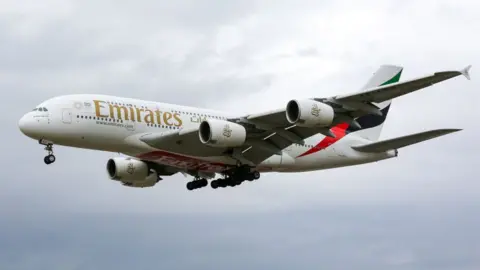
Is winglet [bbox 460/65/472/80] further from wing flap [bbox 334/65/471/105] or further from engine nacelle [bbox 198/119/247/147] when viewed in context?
engine nacelle [bbox 198/119/247/147]

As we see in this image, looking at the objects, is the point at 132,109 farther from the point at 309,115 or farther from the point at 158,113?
the point at 309,115

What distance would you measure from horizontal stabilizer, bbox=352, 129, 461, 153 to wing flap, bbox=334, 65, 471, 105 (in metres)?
4.26

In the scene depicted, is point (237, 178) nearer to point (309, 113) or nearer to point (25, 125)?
point (309, 113)

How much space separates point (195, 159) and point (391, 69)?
47.4 feet

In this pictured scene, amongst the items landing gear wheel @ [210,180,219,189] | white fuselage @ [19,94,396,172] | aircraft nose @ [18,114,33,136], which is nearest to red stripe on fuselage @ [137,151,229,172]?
white fuselage @ [19,94,396,172]

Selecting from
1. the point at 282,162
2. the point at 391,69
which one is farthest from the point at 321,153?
the point at 391,69

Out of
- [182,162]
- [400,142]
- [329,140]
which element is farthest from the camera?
[329,140]

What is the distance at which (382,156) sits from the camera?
2479 inches

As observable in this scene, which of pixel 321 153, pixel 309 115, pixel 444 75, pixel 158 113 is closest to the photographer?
pixel 444 75

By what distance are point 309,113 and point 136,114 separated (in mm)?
9357

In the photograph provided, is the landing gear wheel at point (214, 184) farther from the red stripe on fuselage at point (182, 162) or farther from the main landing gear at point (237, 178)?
the red stripe on fuselage at point (182, 162)

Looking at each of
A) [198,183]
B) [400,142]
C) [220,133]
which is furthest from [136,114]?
[400,142]

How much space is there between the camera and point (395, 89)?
173 ft

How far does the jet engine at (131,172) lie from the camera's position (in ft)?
206
